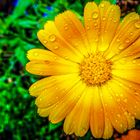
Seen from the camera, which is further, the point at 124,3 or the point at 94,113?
the point at 124,3

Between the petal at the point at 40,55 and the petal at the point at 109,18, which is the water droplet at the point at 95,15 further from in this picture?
the petal at the point at 40,55

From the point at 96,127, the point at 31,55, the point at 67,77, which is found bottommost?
the point at 96,127

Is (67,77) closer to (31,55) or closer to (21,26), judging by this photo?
(31,55)

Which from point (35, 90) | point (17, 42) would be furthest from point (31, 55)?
point (17, 42)

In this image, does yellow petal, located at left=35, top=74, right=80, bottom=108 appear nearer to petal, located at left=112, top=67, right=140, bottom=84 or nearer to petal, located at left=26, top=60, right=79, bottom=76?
petal, located at left=26, top=60, right=79, bottom=76

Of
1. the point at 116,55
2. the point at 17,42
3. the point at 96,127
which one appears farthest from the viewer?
the point at 17,42

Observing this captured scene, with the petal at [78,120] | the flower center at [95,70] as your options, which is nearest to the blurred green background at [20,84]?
the flower center at [95,70]

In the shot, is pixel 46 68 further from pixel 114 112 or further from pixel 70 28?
pixel 114 112

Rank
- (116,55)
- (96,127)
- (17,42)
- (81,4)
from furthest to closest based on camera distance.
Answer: (17,42) → (81,4) → (116,55) → (96,127)
